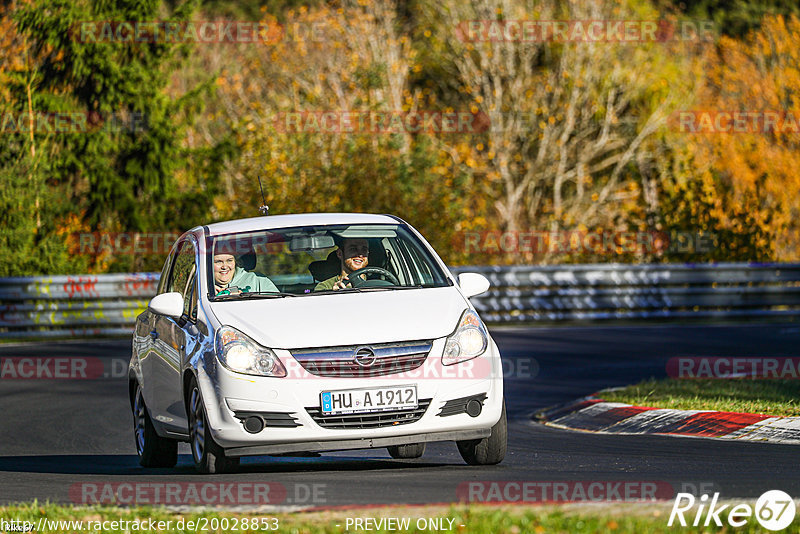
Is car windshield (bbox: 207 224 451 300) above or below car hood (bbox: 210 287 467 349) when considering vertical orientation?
above

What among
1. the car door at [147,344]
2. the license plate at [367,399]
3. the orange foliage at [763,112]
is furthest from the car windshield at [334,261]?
the orange foliage at [763,112]

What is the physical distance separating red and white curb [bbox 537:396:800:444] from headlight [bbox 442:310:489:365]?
2.72 m

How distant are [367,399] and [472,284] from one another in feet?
4.90

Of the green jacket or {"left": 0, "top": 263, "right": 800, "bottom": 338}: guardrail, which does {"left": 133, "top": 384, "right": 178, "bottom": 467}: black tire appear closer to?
the green jacket

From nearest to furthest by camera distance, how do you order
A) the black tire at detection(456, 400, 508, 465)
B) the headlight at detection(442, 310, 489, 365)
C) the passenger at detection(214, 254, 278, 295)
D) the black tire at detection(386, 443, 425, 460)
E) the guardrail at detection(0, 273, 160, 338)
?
1. the headlight at detection(442, 310, 489, 365)
2. the black tire at detection(456, 400, 508, 465)
3. the passenger at detection(214, 254, 278, 295)
4. the black tire at detection(386, 443, 425, 460)
5. the guardrail at detection(0, 273, 160, 338)

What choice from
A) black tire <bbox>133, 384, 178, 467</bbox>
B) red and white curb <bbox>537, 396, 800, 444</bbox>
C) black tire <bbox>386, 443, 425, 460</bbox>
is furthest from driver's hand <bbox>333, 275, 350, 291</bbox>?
red and white curb <bbox>537, 396, 800, 444</bbox>

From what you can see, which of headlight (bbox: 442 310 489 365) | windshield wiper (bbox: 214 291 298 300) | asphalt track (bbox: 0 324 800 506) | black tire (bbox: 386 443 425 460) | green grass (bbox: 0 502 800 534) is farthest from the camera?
black tire (bbox: 386 443 425 460)

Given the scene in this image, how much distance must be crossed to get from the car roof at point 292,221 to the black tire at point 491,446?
1.83m

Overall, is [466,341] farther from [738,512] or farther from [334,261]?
[738,512]

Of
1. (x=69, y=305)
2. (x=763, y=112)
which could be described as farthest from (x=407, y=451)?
(x=763, y=112)

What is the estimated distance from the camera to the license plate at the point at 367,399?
818 centimetres

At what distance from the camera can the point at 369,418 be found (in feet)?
27.1

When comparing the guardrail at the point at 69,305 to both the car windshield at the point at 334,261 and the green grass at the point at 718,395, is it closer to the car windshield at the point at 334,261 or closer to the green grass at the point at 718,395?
the green grass at the point at 718,395

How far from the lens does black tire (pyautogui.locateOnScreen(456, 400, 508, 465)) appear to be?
8820mm
